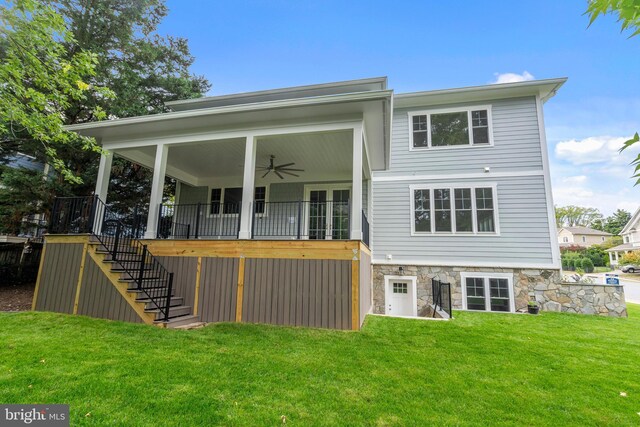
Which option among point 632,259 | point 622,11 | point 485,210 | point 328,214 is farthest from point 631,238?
point 622,11

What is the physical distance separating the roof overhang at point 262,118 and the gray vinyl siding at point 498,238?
2.72 metres

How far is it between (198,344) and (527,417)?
407cm

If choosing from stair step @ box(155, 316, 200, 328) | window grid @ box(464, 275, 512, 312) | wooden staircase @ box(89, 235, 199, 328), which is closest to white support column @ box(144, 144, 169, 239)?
wooden staircase @ box(89, 235, 199, 328)

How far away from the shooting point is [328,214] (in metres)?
9.28

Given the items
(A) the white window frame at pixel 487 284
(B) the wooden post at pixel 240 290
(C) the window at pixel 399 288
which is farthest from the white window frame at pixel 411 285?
(B) the wooden post at pixel 240 290

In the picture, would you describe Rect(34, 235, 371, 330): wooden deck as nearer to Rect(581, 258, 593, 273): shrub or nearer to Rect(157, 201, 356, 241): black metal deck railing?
Rect(157, 201, 356, 241): black metal deck railing

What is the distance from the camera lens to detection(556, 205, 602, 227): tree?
52781mm

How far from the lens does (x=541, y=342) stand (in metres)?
5.23

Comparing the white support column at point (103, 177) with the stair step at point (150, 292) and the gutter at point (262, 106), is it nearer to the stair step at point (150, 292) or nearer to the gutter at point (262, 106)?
the gutter at point (262, 106)

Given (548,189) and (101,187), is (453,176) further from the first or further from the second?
(101,187)

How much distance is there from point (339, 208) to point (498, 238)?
15.0 ft

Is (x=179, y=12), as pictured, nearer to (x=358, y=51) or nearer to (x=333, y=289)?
(x=358, y=51)

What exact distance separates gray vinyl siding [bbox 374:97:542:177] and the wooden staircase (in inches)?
282

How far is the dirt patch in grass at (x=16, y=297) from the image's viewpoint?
7151mm
